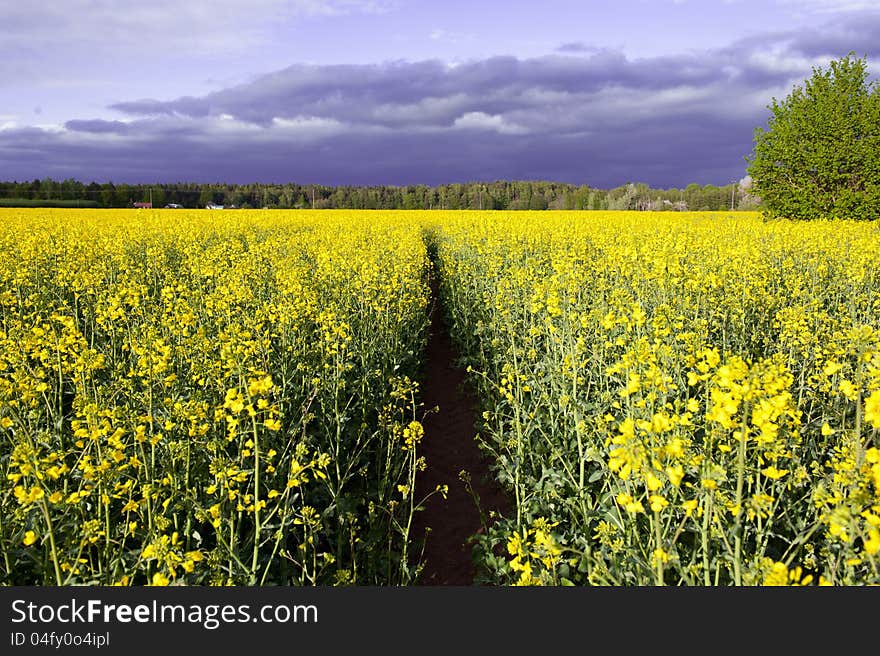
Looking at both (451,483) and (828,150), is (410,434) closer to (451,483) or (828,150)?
(451,483)

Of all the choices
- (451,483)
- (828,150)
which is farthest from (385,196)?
(451,483)

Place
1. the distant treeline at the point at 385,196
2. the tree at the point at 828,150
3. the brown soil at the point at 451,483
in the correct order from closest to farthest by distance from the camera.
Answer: the brown soil at the point at 451,483 < the tree at the point at 828,150 < the distant treeline at the point at 385,196

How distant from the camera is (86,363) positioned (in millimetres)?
3537

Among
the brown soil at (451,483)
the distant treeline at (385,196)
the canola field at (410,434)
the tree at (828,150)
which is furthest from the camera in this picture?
the distant treeline at (385,196)

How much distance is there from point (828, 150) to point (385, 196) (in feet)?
192

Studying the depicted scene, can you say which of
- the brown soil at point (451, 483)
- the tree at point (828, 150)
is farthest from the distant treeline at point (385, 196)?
the brown soil at point (451, 483)

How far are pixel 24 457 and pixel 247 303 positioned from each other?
4892 mm

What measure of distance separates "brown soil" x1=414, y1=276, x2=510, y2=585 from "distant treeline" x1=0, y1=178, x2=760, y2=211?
5278 centimetres

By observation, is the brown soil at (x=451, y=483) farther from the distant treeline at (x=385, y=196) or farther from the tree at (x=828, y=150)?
the distant treeline at (x=385, y=196)

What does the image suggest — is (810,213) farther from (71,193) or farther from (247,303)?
(71,193)

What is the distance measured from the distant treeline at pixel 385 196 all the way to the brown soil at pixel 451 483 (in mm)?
52781

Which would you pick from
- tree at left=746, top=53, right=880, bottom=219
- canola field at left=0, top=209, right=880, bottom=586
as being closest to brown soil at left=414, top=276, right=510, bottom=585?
canola field at left=0, top=209, right=880, bottom=586

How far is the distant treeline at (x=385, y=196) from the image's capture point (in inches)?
2376

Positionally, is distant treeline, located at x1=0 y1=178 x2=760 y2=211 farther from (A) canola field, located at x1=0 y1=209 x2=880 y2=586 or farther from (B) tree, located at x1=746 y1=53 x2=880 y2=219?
(A) canola field, located at x1=0 y1=209 x2=880 y2=586
